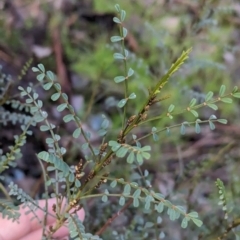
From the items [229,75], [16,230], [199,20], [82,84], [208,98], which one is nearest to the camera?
[208,98]

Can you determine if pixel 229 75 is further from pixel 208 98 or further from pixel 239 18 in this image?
pixel 208 98

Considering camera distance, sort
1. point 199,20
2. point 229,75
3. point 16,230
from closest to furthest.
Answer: point 16,230 < point 199,20 < point 229,75

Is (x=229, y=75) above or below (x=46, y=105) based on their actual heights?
below

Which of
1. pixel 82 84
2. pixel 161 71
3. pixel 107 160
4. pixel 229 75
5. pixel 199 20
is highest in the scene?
pixel 107 160

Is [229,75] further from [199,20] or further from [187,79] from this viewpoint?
[199,20]

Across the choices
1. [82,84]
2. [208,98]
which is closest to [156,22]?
[82,84]

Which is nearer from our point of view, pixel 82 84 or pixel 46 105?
pixel 46 105

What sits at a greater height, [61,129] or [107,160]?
[107,160]

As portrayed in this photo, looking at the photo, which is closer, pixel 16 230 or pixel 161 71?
pixel 16 230

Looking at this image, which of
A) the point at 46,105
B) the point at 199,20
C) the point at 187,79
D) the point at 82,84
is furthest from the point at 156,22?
the point at 199,20
